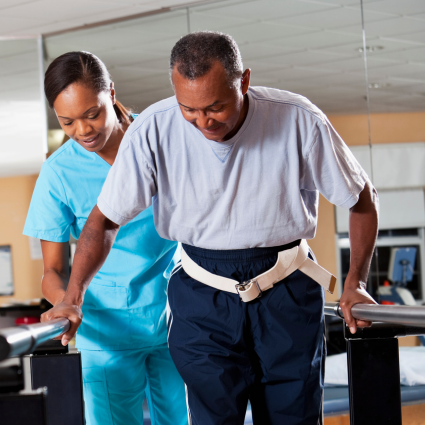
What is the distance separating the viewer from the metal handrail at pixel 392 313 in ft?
3.46

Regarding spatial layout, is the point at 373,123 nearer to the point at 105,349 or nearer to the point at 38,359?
the point at 105,349

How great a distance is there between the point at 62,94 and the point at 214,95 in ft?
2.13

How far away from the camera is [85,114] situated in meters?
1.69

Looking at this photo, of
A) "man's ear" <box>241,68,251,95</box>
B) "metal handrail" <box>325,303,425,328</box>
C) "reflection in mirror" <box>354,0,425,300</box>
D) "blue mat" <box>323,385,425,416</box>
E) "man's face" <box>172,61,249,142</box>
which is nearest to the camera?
"metal handrail" <box>325,303,425,328</box>

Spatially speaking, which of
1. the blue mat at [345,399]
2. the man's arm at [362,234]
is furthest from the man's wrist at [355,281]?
the blue mat at [345,399]

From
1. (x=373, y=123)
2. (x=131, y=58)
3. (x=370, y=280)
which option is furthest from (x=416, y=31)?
(x=131, y=58)

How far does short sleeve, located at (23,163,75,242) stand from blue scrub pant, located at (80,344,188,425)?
38cm

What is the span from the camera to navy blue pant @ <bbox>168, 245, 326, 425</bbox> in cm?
140

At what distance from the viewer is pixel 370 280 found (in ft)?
14.9

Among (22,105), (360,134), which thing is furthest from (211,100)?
(22,105)

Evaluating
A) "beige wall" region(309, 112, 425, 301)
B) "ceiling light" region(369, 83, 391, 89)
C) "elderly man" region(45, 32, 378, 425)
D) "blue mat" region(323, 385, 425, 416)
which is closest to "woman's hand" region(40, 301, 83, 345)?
"elderly man" region(45, 32, 378, 425)

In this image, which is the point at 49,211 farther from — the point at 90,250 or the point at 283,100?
the point at 283,100

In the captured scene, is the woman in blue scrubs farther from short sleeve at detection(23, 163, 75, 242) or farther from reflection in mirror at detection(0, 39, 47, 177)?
reflection in mirror at detection(0, 39, 47, 177)

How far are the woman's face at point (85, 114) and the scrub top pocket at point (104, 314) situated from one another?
0.43 meters
